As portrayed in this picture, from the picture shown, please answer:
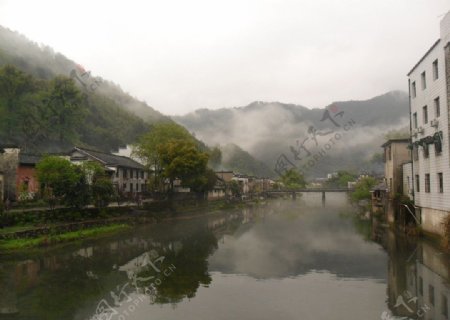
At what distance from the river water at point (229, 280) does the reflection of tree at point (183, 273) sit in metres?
0.05

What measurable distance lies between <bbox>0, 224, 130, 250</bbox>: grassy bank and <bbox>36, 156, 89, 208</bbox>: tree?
10.5ft

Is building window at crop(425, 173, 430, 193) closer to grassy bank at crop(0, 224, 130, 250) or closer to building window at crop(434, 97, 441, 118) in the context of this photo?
building window at crop(434, 97, 441, 118)

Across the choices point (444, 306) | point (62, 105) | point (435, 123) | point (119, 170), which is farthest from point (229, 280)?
point (62, 105)

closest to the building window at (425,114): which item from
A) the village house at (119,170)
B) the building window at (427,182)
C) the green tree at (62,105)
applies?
the building window at (427,182)

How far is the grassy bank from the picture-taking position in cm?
2608

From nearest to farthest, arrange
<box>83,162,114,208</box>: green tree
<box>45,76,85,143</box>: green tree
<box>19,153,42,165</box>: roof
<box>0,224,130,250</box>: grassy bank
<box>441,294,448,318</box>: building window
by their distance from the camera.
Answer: <box>441,294,448,318</box>: building window → <box>0,224,130,250</box>: grassy bank → <box>83,162,114,208</box>: green tree → <box>19,153,42,165</box>: roof → <box>45,76,85,143</box>: green tree

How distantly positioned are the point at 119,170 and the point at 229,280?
121ft

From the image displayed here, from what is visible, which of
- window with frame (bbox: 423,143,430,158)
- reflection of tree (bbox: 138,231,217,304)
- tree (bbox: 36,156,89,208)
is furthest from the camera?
tree (bbox: 36,156,89,208)

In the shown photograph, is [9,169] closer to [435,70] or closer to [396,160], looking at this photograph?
[435,70]

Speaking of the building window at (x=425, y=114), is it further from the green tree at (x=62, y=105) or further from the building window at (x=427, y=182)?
the green tree at (x=62, y=105)

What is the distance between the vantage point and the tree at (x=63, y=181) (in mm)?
33719

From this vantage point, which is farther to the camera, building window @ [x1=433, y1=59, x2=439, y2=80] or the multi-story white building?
building window @ [x1=433, y1=59, x2=439, y2=80]

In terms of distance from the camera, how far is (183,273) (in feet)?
67.4

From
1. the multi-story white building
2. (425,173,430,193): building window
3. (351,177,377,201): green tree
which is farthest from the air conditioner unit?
(351,177,377,201): green tree
